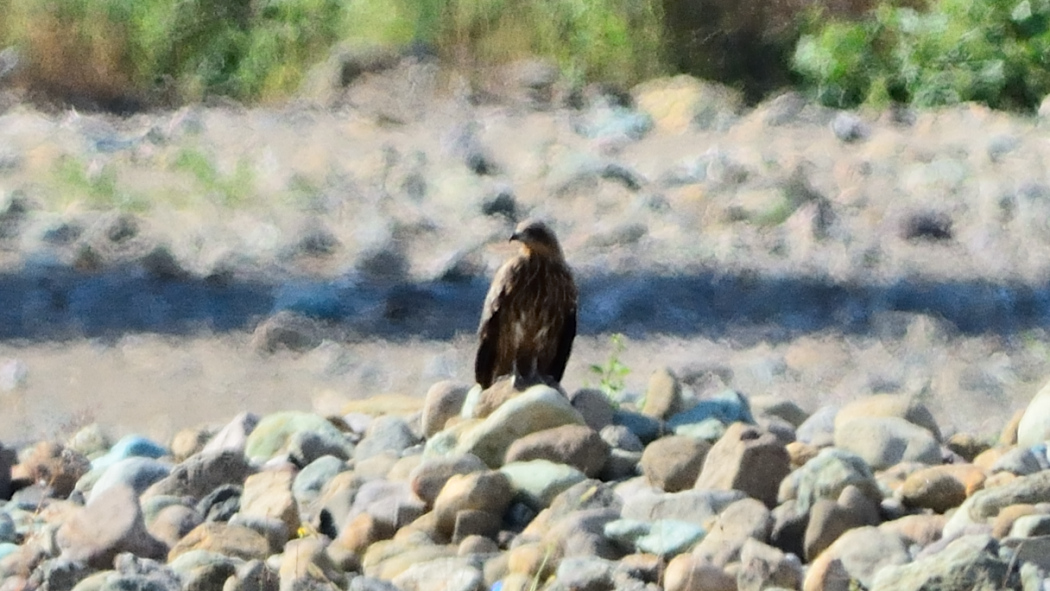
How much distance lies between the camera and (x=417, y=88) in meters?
14.7

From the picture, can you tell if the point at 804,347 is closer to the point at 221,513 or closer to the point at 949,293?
the point at 949,293

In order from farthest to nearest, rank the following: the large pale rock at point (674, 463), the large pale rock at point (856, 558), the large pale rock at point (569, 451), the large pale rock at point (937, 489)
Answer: the large pale rock at point (569, 451) < the large pale rock at point (674, 463) < the large pale rock at point (937, 489) < the large pale rock at point (856, 558)

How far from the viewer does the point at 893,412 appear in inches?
236

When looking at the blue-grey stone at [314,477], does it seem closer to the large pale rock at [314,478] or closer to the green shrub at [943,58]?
the large pale rock at [314,478]

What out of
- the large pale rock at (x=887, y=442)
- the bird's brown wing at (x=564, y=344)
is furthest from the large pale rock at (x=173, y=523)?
the large pale rock at (x=887, y=442)

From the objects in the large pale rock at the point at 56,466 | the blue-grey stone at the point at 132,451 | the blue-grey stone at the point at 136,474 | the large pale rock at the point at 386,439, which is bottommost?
the blue-grey stone at the point at 132,451

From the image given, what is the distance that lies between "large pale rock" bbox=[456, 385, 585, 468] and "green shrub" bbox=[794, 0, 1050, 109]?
28.1 ft

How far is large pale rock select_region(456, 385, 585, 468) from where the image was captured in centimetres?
545

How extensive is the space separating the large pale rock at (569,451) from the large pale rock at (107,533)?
1.08 m

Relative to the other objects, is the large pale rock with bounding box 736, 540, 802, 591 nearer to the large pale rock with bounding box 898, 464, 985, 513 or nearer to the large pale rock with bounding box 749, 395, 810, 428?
the large pale rock with bounding box 898, 464, 985, 513

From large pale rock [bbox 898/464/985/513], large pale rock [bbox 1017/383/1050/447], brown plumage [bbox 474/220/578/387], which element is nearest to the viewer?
large pale rock [bbox 898/464/985/513]

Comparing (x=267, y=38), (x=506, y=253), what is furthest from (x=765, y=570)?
(x=267, y=38)

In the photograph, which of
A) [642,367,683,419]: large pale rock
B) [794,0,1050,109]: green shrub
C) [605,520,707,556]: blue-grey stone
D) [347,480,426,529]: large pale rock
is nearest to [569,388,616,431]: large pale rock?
[642,367,683,419]: large pale rock

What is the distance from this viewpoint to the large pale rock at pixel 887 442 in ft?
17.9
